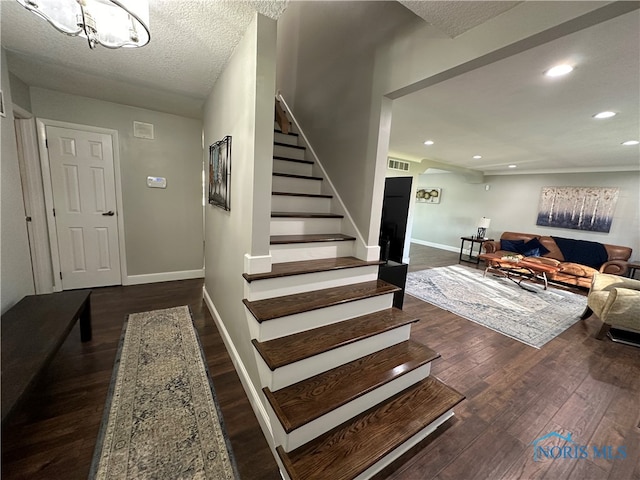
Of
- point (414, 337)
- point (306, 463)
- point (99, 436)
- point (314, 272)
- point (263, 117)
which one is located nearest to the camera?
point (306, 463)

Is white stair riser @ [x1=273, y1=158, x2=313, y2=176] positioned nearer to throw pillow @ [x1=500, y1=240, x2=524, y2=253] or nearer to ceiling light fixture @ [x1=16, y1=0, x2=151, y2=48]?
ceiling light fixture @ [x1=16, y1=0, x2=151, y2=48]

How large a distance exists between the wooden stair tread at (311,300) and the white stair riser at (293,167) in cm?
145

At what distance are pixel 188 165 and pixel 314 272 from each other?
2881mm

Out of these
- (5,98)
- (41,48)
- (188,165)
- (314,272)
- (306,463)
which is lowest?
(306,463)

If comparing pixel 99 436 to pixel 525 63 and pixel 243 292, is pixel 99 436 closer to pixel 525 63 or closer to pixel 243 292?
pixel 243 292

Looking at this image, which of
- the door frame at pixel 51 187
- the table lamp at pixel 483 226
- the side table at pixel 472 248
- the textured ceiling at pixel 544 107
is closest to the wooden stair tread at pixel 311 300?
the textured ceiling at pixel 544 107

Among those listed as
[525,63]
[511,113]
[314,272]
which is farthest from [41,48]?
[511,113]

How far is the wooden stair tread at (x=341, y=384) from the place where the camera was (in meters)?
1.26

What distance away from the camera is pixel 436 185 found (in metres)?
8.11

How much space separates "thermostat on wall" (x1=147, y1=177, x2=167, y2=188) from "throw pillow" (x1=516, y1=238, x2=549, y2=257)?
7.07 m

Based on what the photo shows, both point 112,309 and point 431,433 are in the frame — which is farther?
point 112,309

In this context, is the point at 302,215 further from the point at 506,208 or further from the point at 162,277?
the point at 506,208

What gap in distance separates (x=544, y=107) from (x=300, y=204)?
2.59 m

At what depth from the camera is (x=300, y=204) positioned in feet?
8.11
